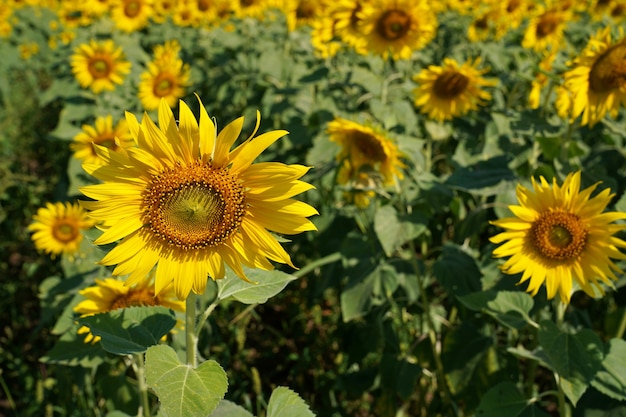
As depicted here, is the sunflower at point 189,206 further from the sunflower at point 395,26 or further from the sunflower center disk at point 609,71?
the sunflower at point 395,26

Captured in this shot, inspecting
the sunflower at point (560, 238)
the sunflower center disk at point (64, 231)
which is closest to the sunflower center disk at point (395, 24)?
the sunflower at point (560, 238)

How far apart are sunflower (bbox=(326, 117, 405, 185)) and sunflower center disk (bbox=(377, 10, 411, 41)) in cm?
120

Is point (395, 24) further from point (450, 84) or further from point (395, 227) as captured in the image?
point (395, 227)

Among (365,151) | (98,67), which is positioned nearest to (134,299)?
(365,151)

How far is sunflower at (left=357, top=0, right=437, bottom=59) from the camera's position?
361 cm

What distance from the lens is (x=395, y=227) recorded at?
242 centimetres

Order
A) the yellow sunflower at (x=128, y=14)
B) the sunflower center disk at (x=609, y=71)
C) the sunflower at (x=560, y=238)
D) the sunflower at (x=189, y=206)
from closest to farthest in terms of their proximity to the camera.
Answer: the sunflower at (x=189, y=206), the sunflower at (x=560, y=238), the sunflower center disk at (x=609, y=71), the yellow sunflower at (x=128, y=14)

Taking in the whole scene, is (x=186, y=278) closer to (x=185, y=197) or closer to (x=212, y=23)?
(x=185, y=197)

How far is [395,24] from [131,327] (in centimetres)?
269

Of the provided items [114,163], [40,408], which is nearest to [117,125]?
[40,408]

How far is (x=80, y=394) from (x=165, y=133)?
5.24ft

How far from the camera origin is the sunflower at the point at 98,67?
444cm

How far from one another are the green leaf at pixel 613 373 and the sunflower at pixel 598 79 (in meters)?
0.86

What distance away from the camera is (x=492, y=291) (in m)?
2.12
